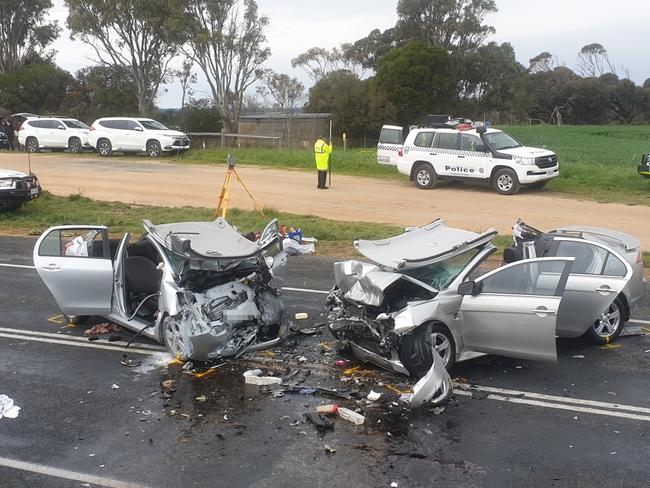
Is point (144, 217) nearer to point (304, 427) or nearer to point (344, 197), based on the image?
point (344, 197)

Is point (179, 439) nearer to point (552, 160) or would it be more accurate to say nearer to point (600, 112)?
point (552, 160)

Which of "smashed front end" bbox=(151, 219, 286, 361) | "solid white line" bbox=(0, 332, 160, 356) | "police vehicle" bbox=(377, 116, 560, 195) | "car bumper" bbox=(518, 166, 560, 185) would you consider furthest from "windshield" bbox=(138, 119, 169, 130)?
"smashed front end" bbox=(151, 219, 286, 361)

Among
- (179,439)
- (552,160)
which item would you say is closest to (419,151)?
(552,160)

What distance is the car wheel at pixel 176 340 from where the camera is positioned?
7395mm

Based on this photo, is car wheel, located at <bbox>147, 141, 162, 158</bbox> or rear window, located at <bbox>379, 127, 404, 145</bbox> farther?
car wheel, located at <bbox>147, 141, 162, 158</bbox>

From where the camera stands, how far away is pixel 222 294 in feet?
25.3

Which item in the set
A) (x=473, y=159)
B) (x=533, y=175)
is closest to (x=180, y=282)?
(x=473, y=159)

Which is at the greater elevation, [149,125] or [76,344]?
[149,125]

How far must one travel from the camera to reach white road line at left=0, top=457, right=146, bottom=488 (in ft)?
17.4

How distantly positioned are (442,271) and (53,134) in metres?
32.9

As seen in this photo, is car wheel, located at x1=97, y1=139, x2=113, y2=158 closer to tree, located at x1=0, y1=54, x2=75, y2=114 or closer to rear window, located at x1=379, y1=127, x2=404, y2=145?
rear window, located at x1=379, y1=127, x2=404, y2=145

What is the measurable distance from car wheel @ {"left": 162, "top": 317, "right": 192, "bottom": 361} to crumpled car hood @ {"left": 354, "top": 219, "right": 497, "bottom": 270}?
208 cm

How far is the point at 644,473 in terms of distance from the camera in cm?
538

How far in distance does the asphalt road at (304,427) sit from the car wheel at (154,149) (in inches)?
1035
